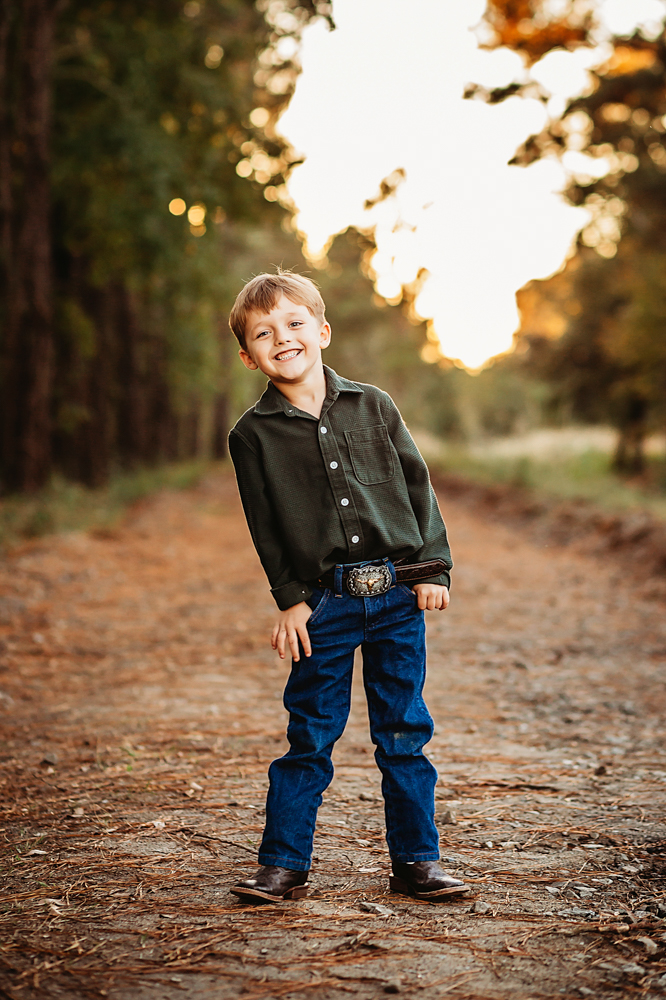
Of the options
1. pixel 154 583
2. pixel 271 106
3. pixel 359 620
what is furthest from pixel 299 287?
pixel 271 106

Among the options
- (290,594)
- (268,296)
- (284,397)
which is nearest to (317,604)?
(290,594)

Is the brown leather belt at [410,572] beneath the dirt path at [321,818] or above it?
above

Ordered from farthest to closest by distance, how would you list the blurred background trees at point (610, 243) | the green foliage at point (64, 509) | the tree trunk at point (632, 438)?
1. the tree trunk at point (632, 438)
2. the blurred background trees at point (610, 243)
3. the green foliage at point (64, 509)

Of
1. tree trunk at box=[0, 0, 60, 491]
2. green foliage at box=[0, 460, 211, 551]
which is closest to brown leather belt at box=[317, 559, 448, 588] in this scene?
green foliage at box=[0, 460, 211, 551]

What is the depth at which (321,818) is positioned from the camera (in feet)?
11.0

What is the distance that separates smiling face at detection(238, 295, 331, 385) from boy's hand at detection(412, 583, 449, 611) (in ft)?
2.51

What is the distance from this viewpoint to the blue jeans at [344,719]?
2.74 m

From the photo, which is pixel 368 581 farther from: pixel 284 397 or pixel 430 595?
pixel 284 397

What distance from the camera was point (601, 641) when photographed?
6367 millimetres

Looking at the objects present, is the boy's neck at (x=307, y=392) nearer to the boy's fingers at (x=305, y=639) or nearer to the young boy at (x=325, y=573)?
the young boy at (x=325, y=573)

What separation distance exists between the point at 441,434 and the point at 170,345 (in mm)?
37237

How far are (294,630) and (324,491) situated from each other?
44cm

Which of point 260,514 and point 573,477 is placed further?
point 573,477

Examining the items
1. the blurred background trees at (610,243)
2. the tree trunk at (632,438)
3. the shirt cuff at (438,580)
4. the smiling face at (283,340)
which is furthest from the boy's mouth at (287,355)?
the tree trunk at (632,438)
